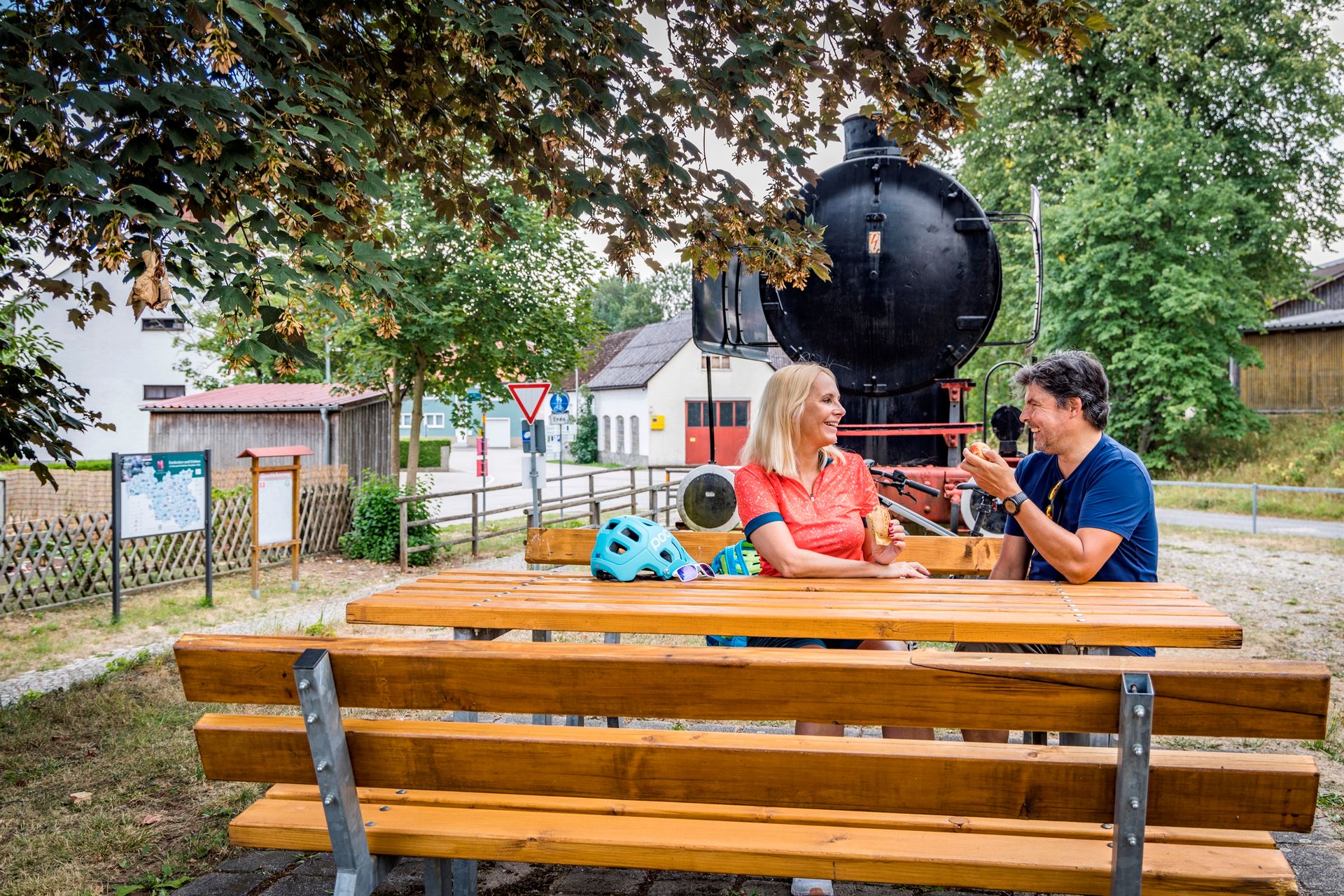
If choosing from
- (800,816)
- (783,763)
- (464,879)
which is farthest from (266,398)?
(783,763)

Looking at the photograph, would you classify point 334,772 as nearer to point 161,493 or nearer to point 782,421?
point 782,421

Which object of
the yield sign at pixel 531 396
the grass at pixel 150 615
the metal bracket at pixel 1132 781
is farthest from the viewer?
the yield sign at pixel 531 396

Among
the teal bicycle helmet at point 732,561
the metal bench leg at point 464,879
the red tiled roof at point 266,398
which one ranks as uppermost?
the red tiled roof at point 266,398

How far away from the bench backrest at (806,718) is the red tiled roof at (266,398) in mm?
18390

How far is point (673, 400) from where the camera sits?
129 ft

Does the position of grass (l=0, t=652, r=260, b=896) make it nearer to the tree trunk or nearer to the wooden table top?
the wooden table top

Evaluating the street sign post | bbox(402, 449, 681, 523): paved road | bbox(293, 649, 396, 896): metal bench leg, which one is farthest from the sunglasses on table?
bbox(402, 449, 681, 523): paved road

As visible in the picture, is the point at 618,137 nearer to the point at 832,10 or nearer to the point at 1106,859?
the point at 832,10

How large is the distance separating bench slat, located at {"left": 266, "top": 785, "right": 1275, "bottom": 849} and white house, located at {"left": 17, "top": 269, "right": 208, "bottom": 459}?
32325 millimetres

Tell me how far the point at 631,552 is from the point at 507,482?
27470 millimetres

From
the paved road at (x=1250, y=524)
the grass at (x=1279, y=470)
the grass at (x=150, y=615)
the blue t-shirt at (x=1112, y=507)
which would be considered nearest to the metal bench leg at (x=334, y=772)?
the blue t-shirt at (x=1112, y=507)

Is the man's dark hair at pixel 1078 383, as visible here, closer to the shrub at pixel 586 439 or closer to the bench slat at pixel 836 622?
the bench slat at pixel 836 622

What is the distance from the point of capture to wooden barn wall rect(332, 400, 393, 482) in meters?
20.5

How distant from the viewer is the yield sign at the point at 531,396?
13.0 m
